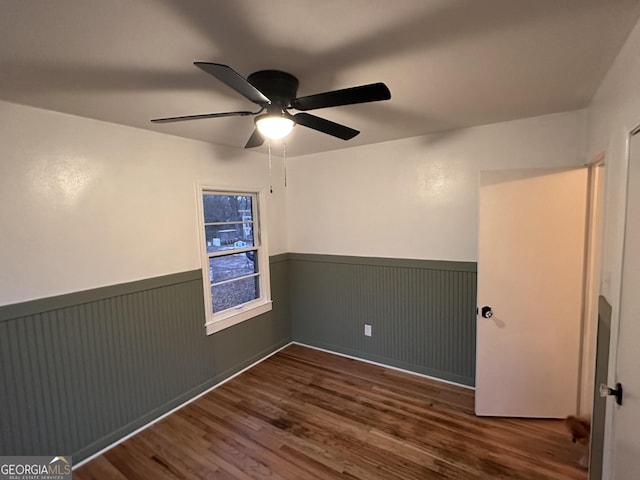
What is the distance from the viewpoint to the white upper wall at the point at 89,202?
1854 millimetres

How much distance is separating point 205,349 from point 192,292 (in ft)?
1.90

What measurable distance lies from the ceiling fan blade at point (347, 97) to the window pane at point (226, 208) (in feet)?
5.99

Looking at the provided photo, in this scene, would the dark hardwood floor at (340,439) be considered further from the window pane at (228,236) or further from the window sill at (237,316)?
the window pane at (228,236)

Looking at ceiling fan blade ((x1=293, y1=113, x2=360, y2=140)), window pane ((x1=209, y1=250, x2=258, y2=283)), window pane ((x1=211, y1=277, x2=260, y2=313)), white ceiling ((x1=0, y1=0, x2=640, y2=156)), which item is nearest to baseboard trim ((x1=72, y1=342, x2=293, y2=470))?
window pane ((x1=211, y1=277, x2=260, y2=313))

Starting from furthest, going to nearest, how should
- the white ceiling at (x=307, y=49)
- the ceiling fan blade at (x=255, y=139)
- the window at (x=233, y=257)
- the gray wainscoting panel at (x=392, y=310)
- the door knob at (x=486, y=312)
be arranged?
the window at (x=233, y=257) → the gray wainscoting panel at (x=392, y=310) → the door knob at (x=486, y=312) → the ceiling fan blade at (x=255, y=139) → the white ceiling at (x=307, y=49)

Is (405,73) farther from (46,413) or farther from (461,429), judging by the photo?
(46,413)

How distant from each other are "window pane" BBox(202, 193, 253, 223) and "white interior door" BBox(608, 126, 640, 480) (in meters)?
2.92

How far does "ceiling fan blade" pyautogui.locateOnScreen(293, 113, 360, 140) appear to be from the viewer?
1.66m

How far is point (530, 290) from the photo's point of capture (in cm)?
234

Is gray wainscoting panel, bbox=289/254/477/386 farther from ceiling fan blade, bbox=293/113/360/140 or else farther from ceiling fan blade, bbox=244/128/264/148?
ceiling fan blade, bbox=244/128/264/148

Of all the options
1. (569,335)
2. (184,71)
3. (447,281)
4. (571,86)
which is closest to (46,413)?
(184,71)

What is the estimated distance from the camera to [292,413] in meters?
2.59

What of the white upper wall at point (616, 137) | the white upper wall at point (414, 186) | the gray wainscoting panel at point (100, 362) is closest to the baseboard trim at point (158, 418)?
the gray wainscoting panel at point (100, 362)

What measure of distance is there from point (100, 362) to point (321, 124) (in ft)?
7.43
